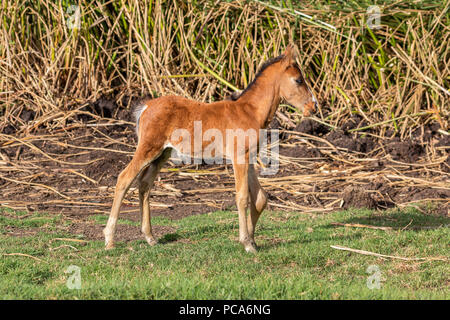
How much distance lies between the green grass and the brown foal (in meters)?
0.41

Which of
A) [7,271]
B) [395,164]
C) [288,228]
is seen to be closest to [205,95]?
[395,164]

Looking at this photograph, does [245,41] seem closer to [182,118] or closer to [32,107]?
[32,107]

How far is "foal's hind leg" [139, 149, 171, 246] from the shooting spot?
7.80 metres

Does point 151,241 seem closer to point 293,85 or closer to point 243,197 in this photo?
point 243,197

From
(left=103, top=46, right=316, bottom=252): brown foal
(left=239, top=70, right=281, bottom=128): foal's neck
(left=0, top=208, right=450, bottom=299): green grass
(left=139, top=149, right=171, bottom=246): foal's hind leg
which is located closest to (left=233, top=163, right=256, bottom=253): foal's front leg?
(left=103, top=46, right=316, bottom=252): brown foal

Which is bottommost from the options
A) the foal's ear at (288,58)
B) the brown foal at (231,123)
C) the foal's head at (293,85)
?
the brown foal at (231,123)

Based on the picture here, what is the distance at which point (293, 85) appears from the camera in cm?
768

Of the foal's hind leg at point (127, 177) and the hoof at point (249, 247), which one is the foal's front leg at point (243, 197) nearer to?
the hoof at point (249, 247)

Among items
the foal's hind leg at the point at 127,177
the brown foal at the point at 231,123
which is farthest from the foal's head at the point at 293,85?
the foal's hind leg at the point at 127,177

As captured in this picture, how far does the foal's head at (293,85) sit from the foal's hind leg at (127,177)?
5.23ft

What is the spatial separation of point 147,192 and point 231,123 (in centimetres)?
126

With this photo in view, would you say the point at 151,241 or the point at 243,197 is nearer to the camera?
the point at 243,197

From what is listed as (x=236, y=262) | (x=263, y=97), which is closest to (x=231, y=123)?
(x=263, y=97)

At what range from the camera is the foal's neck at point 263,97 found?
303 inches
